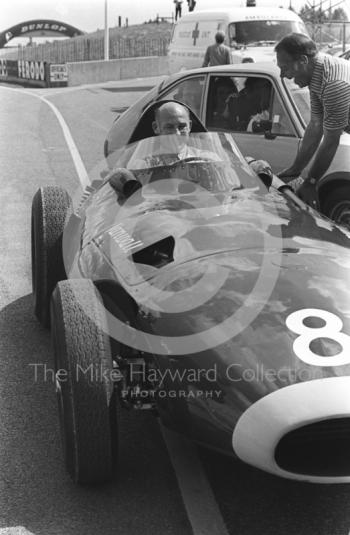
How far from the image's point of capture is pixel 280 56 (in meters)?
5.75

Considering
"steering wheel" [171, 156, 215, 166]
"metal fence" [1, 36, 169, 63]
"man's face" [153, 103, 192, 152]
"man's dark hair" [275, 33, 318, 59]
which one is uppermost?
"man's dark hair" [275, 33, 318, 59]

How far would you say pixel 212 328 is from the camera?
3355 millimetres

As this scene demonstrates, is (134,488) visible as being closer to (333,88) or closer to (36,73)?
(333,88)

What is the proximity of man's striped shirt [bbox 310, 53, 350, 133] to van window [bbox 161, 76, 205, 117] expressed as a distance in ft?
7.18

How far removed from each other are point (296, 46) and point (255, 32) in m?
12.5

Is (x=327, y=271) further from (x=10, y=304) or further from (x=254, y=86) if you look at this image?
(x=254, y=86)

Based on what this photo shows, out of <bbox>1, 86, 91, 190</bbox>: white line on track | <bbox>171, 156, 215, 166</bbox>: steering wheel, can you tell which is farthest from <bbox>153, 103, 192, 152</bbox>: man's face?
<bbox>1, 86, 91, 190</bbox>: white line on track

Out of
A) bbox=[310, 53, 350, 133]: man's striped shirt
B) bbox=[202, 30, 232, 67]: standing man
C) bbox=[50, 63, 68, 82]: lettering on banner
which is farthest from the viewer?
bbox=[50, 63, 68, 82]: lettering on banner

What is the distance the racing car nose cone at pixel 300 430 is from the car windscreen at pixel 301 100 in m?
4.44

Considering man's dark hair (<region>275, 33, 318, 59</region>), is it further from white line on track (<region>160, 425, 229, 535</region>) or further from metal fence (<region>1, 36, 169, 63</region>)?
metal fence (<region>1, 36, 169, 63</region>)

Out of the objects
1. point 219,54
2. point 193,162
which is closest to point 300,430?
point 193,162

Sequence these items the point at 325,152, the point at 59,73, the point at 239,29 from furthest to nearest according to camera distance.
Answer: the point at 59,73, the point at 239,29, the point at 325,152

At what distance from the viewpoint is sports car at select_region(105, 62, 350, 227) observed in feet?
21.1

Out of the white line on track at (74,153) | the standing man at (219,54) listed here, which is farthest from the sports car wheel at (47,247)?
the standing man at (219,54)
